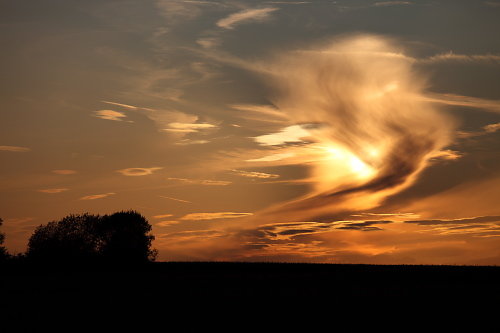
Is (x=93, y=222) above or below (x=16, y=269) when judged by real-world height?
above

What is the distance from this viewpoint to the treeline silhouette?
100 metres

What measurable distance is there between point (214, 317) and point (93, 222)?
69.1m

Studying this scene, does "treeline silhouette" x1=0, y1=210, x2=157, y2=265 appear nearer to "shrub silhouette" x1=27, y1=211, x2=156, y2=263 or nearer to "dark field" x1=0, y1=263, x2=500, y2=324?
"shrub silhouette" x1=27, y1=211, x2=156, y2=263

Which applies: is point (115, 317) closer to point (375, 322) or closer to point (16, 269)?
point (375, 322)

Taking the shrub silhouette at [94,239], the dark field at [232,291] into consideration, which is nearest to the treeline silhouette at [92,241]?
the shrub silhouette at [94,239]

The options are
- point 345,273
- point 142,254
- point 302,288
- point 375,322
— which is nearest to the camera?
point 375,322

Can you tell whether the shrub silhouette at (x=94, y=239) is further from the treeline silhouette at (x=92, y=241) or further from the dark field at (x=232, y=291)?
the dark field at (x=232, y=291)

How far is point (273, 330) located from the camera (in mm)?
36500

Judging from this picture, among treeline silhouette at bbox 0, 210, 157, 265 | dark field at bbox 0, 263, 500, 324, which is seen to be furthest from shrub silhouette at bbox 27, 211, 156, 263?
dark field at bbox 0, 263, 500, 324

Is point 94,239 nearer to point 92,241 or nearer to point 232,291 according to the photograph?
point 92,241

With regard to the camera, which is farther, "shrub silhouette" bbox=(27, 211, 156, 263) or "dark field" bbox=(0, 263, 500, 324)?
"shrub silhouette" bbox=(27, 211, 156, 263)

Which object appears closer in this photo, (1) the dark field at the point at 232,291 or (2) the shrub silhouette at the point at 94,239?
(1) the dark field at the point at 232,291

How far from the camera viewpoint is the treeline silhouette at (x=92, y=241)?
10044 centimetres

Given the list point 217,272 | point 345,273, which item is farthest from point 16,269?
point 345,273
